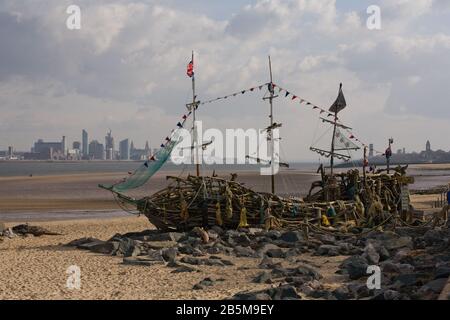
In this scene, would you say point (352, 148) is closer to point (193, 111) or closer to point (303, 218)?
point (303, 218)

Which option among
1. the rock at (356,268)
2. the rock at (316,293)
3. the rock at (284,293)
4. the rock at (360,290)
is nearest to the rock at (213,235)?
the rock at (356,268)

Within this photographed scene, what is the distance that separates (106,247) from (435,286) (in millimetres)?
10215

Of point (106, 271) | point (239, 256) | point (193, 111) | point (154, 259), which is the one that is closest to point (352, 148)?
point (193, 111)

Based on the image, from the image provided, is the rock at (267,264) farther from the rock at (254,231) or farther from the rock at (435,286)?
the rock at (435,286)

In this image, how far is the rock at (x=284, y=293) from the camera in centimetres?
978

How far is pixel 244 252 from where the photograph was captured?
15242mm

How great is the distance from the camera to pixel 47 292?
11.1 metres

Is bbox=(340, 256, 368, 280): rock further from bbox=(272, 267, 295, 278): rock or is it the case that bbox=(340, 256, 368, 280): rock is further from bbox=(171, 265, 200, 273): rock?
bbox=(171, 265, 200, 273): rock

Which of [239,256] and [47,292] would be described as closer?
[47,292]

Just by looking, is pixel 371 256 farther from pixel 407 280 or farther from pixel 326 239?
pixel 326 239

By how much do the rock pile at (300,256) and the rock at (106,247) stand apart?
0.03 m

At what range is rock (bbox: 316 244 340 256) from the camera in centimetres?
1512
